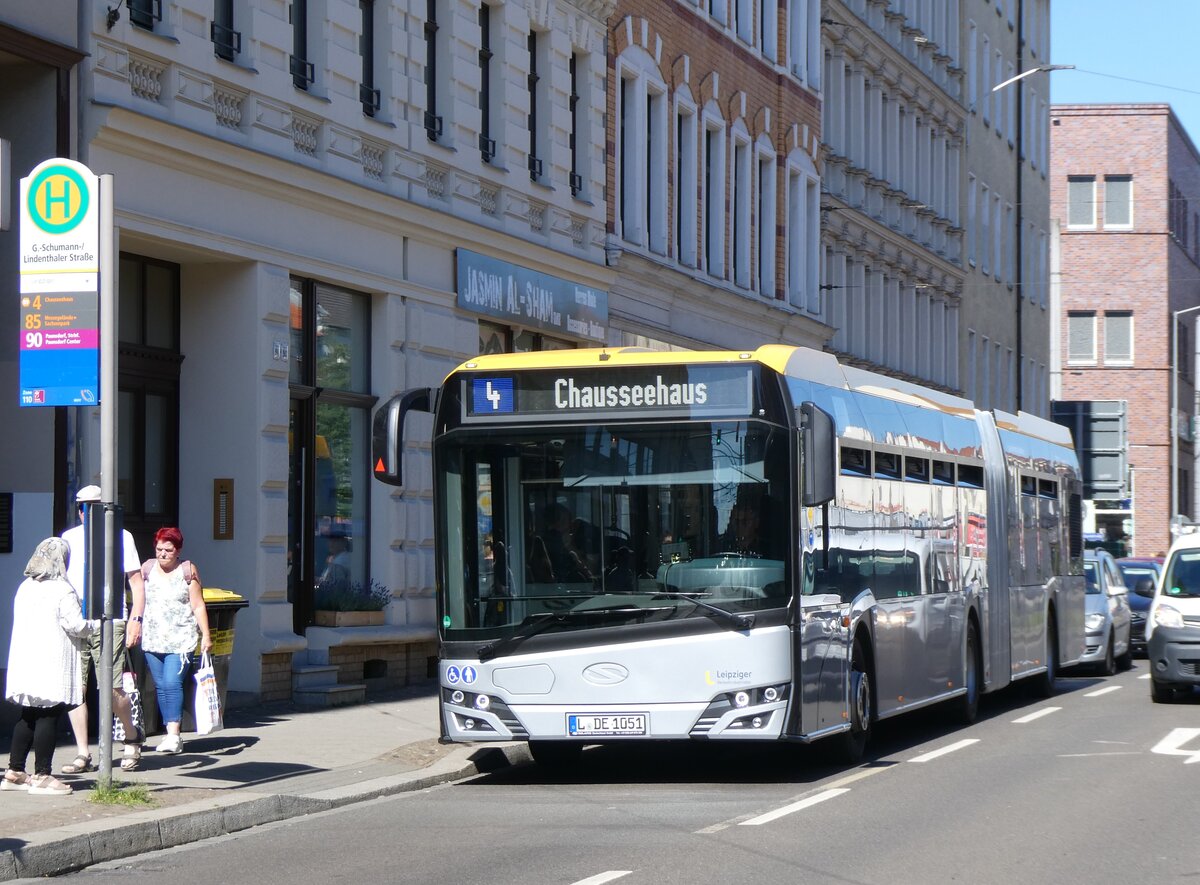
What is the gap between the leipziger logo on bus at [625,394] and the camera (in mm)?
14047

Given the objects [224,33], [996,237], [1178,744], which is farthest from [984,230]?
[1178,744]

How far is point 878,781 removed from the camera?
46.4ft

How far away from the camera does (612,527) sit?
13.9 meters

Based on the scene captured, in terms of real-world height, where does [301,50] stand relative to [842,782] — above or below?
above

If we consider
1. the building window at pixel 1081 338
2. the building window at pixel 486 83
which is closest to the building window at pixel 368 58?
the building window at pixel 486 83

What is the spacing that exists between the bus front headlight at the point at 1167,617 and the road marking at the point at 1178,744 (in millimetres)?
2769

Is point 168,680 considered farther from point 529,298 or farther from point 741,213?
point 741,213

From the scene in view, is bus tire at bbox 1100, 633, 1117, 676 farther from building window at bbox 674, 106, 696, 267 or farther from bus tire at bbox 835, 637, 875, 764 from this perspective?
bus tire at bbox 835, 637, 875, 764

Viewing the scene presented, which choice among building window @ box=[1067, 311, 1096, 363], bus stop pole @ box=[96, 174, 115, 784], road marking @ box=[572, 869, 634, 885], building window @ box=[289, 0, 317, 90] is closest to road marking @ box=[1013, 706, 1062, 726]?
building window @ box=[289, 0, 317, 90]

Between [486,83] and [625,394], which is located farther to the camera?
[486,83]

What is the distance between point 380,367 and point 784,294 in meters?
16.3

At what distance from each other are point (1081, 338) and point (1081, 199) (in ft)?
17.2

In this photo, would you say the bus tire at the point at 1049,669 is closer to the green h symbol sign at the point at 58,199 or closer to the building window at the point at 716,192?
the building window at the point at 716,192

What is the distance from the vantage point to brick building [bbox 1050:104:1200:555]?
7588cm
